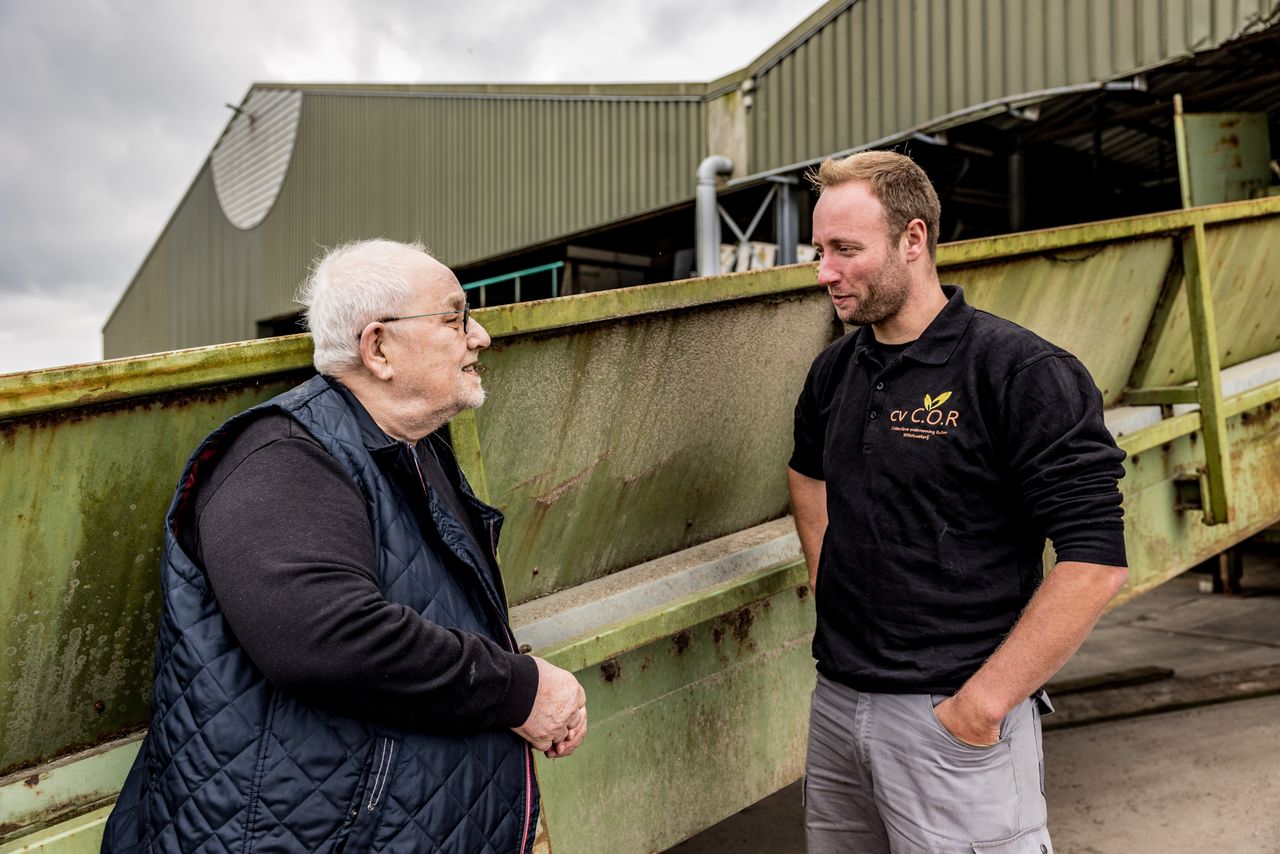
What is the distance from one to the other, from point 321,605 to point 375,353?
43cm

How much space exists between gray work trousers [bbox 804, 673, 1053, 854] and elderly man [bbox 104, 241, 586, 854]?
60 centimetres

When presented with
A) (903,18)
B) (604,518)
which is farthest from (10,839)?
(903,18)

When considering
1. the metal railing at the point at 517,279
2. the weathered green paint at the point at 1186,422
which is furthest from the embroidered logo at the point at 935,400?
the metal railing at the point at 517,279

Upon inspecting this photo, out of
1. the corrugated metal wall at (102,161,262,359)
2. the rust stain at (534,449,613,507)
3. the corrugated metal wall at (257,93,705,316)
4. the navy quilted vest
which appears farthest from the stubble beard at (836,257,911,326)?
the corrugated metal wall at (102,161,262,359)

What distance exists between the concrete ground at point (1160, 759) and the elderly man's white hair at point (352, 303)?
97.4 inches

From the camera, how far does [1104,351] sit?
3.28m

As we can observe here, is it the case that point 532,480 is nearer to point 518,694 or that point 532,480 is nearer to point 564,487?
point 564,487

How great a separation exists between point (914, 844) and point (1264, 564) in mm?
6675

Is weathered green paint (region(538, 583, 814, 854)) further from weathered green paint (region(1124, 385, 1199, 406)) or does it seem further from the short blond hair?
weathered green paint (region(1124, 385, 1199, 406))

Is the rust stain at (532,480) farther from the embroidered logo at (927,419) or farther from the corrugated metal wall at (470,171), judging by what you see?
the corrugated metal wall at (470,171)

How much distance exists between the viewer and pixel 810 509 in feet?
7.07

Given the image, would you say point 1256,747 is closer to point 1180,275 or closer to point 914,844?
point 1180,275

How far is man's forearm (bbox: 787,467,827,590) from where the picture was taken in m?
2.14

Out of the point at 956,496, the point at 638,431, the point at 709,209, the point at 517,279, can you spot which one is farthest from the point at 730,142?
the point at 956,496
